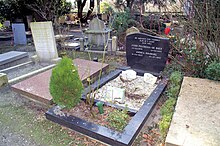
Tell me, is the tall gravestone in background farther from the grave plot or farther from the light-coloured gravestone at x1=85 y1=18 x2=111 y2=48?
the light-coloured gravestone at x1=85 y1=18 x2=111 y2=48

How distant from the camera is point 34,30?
5.71 meters

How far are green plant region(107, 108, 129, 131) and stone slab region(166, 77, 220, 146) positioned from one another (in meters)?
0.73

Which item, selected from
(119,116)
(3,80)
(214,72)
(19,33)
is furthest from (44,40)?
(214,72)

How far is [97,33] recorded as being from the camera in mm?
7441

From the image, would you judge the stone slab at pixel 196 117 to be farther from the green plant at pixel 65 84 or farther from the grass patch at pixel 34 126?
the green plant at pixel 65 84

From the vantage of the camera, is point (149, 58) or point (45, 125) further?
point (149, 58)

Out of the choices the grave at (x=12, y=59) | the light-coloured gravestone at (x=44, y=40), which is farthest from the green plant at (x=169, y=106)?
the grave at (x=12, y=59)

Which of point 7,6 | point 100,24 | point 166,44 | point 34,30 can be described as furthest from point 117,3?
point 166,44

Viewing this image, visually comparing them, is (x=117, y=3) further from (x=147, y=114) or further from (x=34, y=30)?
(x=147, y=114)

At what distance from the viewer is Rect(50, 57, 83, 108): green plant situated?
295 cm

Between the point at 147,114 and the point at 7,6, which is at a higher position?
the point at 7,6

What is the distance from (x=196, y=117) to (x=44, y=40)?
189 inches

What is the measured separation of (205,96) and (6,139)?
336 centimetres

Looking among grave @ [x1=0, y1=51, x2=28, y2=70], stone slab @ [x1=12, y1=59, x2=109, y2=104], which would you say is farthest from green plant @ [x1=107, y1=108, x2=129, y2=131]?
grave @ [x1=0, y1=51, x2=28, y2=70]
